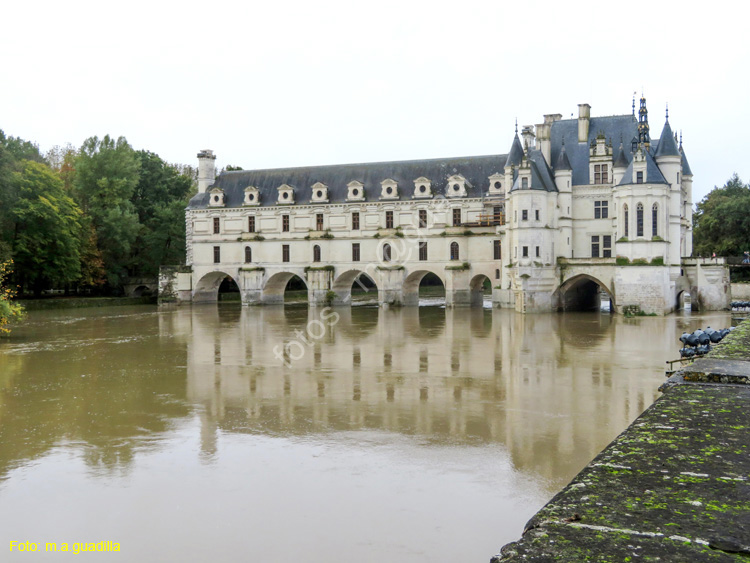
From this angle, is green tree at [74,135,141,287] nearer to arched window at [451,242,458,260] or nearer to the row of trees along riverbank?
the row of trees along riverbank

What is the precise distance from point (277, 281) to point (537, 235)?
20.4 m

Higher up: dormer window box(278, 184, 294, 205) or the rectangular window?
dormer window box(278, 184, 294, 205)

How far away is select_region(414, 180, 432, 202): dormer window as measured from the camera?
44438mm

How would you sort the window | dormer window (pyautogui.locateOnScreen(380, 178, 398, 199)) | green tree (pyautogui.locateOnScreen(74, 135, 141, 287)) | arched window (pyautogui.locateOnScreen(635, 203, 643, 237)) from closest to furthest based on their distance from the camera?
arched window (pyautogui.locateOnScreen(635, 203, 643, 237)) → the window → dormer window (pyautogui.locateOnScreen(380, 178, 398, 199)) → green tree (pyautogui.locateOnScreen(74, 135, 141, 287))

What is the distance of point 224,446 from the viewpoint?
10688mm

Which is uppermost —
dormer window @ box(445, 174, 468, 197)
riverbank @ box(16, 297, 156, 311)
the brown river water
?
dormer window @ box(445, 174, 468, 197)

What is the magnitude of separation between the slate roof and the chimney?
699cm

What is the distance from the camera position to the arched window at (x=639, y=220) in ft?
110

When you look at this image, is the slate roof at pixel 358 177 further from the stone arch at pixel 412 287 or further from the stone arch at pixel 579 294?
the stone arch at pixel 579 294

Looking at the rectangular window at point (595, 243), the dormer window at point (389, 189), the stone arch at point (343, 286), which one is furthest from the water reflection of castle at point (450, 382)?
the dormer window at point (389, 189)

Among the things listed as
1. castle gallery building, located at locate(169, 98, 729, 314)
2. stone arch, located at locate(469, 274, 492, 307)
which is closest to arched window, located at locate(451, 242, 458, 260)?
castle gallery building, located at locate(169, 98, 729, 314)

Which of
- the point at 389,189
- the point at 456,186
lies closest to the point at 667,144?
the point at 456,186

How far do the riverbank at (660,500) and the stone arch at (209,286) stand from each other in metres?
45.5

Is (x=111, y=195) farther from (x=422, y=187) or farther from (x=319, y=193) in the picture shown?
(x=422, y=187)
